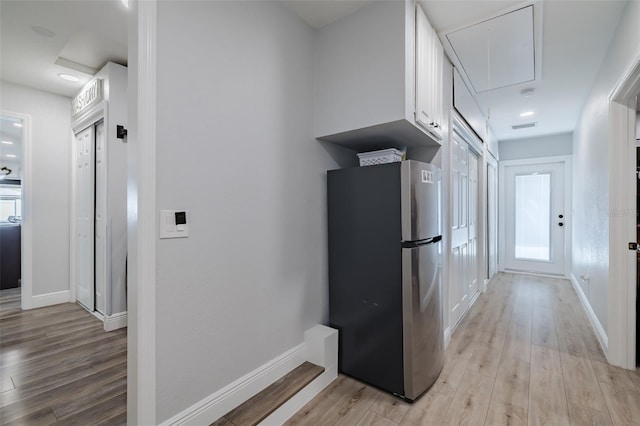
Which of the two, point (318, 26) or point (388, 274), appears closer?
point (388, 274)

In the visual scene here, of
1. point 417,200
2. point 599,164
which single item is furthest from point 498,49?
point 417,200

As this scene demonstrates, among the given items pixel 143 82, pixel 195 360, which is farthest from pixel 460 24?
pixel 195 360

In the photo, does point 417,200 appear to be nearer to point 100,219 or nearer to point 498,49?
point 498,49

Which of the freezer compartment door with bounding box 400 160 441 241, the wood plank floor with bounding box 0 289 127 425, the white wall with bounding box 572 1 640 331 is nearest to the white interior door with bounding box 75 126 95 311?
the wood plank floor with bounding box 0 289 127 425

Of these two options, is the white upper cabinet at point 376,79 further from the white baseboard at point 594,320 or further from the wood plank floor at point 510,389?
the white baseboard at point 594,320

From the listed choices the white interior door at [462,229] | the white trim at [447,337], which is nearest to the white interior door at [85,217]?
the white trim at [447,337]

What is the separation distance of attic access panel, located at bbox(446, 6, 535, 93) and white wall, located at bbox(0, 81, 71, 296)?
4.27m

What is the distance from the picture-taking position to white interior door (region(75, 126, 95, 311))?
313 centimetres

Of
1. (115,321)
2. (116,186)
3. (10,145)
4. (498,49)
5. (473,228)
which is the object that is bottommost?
(115,321)

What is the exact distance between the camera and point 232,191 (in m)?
1.54

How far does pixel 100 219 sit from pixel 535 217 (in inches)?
263

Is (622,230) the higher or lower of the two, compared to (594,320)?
higher

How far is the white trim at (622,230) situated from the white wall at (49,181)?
539 cm

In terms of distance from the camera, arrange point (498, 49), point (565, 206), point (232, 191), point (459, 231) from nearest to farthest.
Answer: point (232, 191) → point (498, 49) → point (459, 231) → point (565, 206)
